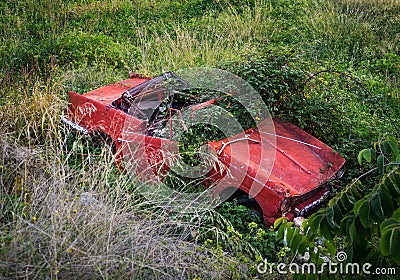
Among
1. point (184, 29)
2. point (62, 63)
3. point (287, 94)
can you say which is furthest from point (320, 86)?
point (62, 63)

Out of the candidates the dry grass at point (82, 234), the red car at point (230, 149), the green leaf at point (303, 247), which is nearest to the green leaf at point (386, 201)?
the green leaf at point (303, 247)

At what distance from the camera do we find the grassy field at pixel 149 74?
4.27 meters

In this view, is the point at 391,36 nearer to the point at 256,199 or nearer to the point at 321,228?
the point at 256,199

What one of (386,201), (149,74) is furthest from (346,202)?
(149,74)

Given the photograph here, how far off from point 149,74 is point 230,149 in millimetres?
3708

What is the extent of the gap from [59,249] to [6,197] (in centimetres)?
117

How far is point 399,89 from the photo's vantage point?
921 cm

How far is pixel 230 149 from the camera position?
5758mm

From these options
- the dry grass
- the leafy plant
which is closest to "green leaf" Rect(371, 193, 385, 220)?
the leafy plant

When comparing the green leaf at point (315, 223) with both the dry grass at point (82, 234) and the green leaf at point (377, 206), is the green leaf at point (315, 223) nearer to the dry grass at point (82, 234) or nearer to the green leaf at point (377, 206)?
the green leaf at point (377, 206)

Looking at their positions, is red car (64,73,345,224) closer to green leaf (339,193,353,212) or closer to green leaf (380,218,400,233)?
green leaf (339,193,353,212)

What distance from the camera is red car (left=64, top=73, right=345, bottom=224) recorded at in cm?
547

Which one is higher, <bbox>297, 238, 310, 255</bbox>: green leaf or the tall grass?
<bbox>297, 238, 310, 255</bbox>: green leaf

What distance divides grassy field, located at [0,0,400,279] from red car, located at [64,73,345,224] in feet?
1.03
